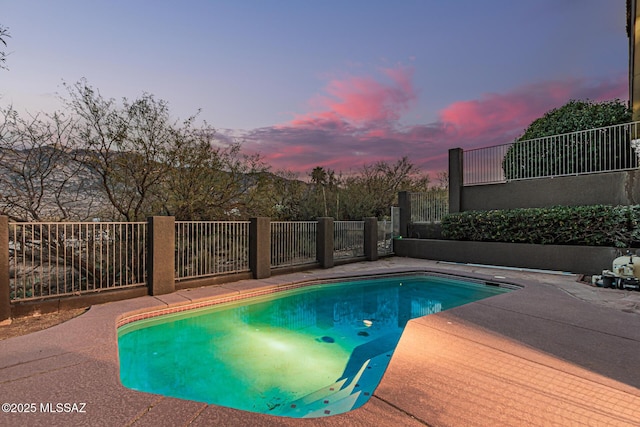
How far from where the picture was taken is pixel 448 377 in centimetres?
233

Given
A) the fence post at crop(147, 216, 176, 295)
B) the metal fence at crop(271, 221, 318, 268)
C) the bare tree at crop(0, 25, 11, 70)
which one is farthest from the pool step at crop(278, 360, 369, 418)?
the bare tree at crop(0, 25, 11, 70)

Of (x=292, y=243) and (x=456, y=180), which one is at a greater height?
(x=456, y=180)

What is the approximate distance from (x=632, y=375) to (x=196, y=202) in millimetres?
7647

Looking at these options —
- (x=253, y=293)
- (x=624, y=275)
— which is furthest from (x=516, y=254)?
(x=253, y=293)

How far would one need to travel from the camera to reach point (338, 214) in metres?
13.9

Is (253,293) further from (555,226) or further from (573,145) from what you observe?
(573,145)

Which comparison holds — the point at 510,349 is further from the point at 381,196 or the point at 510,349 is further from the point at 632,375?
the point at 381,196

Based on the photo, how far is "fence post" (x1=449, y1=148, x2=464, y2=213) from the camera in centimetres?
1093

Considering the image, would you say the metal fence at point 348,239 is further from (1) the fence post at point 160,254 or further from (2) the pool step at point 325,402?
(2) the pool step at point 325,402

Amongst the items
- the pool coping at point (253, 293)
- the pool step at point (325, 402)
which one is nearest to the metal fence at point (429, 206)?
the pool coping at point (253, 293)

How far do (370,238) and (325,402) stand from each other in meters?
7.62

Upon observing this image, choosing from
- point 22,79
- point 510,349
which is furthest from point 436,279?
point 22,79

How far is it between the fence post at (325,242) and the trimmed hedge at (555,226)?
455 centimetres

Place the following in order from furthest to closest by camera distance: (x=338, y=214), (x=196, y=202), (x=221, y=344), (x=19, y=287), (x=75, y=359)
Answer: (x=338, y=214)
(x=196, y=202)
(x=19, y=287)
(x=221, y=344)
(x=75, y=359)
